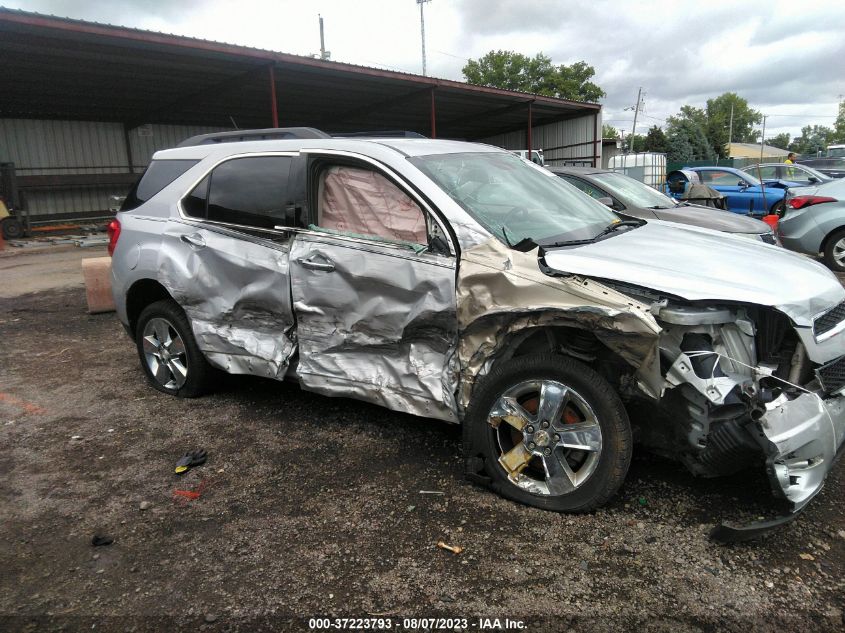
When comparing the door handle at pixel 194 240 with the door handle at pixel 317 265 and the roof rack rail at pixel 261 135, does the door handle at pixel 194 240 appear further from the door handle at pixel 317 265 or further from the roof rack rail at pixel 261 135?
the door handle at pixel 317 265

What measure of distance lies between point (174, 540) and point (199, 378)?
173cm

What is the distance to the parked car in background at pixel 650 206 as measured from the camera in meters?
6.96

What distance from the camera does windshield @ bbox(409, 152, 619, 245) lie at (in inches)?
128

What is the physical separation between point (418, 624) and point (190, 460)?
1.91 metres

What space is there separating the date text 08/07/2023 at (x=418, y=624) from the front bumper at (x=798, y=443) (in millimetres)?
1209

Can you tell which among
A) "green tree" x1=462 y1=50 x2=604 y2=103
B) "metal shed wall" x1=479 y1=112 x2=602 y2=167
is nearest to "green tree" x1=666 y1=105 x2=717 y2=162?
"green tree" x1=462 y1=50 x2=604 y2=103

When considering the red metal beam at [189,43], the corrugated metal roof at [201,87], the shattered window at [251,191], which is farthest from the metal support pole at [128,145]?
the shattered window at [251,191]

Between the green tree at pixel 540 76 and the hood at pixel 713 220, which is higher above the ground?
the green tree at pixel 540 76

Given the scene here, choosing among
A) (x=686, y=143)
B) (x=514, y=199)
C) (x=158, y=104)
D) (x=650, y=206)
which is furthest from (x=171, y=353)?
(x=686, y=143)

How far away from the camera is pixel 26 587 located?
2557 mm

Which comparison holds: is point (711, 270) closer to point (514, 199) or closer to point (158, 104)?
point (514, 199)

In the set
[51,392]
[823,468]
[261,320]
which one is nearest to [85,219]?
[51,392]

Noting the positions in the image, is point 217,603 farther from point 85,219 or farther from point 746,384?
point 85,219

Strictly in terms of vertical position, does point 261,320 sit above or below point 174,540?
above
